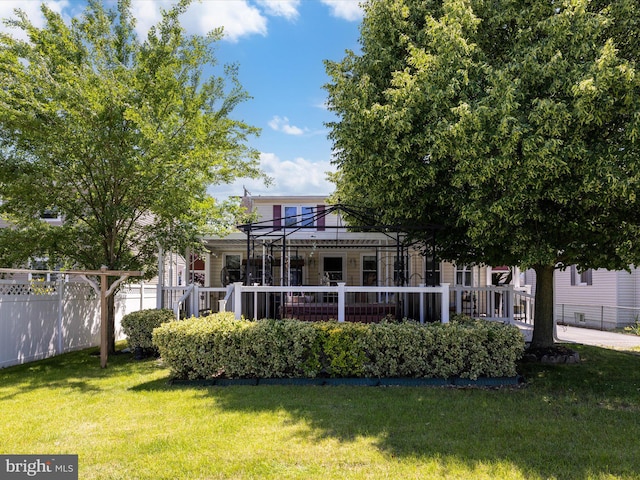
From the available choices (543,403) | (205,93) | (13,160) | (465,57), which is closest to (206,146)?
(205,93)

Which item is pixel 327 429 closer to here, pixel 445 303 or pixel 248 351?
pixel 248 351

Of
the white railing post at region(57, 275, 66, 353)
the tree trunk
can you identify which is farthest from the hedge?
the white railing post at region(57, 275, 66, 353)

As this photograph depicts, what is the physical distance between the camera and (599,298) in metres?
18.3

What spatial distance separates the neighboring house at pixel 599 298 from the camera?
17.0 metres

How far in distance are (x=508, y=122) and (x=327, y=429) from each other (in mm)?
4685

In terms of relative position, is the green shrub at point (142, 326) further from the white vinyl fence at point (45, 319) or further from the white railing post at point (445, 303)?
the white railing post at point (445, 303)

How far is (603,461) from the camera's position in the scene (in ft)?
12.9

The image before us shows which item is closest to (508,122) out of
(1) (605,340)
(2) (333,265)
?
(1) (605,340)

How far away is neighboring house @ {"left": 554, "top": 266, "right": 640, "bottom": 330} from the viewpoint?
1700 cm

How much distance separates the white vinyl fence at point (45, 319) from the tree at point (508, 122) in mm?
6931

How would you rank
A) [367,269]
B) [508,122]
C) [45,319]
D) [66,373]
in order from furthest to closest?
[367,269] < [45,319] < [66,373] < [508,122]

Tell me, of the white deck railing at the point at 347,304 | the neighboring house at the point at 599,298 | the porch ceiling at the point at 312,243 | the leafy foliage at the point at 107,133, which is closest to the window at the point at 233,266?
the porch ceiling at the point at 312,243

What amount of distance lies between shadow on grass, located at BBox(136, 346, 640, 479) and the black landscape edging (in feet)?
0.88

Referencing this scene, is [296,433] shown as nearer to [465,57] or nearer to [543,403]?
[543,403]
